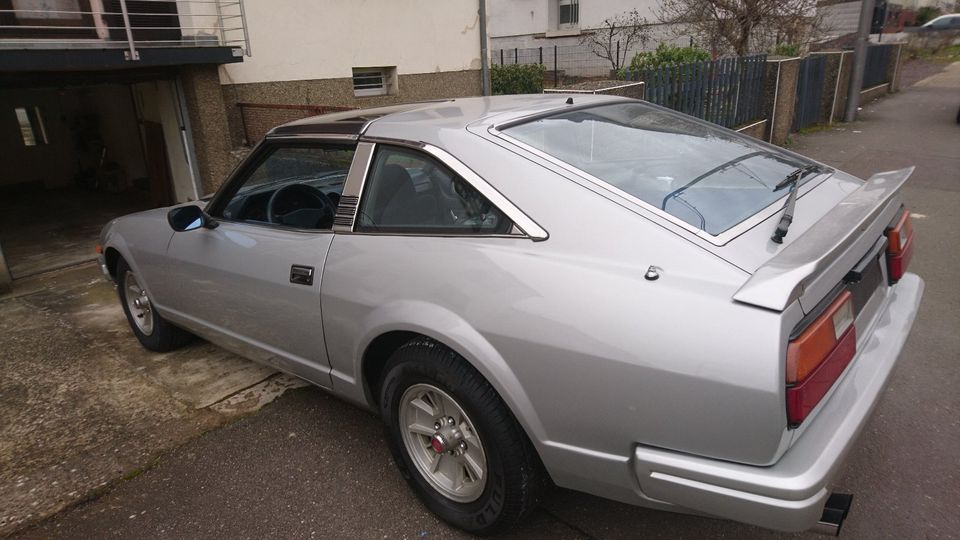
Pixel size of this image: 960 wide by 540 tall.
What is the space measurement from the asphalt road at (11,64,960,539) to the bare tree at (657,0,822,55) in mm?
10166

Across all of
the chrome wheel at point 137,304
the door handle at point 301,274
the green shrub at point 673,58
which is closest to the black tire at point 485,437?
the door handle at point 301,274

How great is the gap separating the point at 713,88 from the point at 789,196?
742 cm

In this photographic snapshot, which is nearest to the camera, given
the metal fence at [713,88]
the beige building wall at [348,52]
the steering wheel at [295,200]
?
the steering wheel at [295,200]

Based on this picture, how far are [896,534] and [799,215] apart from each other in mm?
1274

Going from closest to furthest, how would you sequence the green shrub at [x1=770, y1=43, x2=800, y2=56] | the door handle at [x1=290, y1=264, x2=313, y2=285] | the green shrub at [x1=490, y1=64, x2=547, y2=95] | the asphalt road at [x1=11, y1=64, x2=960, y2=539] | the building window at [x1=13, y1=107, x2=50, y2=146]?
the asphalt road at [x1=11, y1=64, x2=960, y2=539] → the door handle at [x1=290, y1=264, x2=313, y2=285] → the building window at [x1=13, y1=107, x2=50, y2=146] → the green shrub at [x1=770, y1=43, x2=800, y2=56] → the green shrub at [x1=490, y1=64, x2=547, y2=95]

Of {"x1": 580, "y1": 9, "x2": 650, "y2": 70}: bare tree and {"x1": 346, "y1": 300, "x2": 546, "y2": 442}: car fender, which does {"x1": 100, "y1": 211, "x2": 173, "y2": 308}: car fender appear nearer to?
{"x1": 346, "y1": 300, "x2": 546, "y2": 442}: car fender

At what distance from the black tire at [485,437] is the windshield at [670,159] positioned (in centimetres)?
88

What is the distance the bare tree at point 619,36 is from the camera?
2088 centimetres

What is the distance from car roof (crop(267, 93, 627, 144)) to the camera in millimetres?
2637

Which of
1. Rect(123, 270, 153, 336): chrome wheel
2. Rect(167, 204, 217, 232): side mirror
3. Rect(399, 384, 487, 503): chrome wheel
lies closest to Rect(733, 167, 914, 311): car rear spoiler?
Rect(399, 384, 487, 503): chrome wheel

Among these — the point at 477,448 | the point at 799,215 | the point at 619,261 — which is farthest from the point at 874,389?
the point at 477,448

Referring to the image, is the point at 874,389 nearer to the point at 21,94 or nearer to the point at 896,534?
the point at 896,534

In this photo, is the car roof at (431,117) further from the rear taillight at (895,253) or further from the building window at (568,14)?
the building window at (568,14)

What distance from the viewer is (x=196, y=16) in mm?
7105
